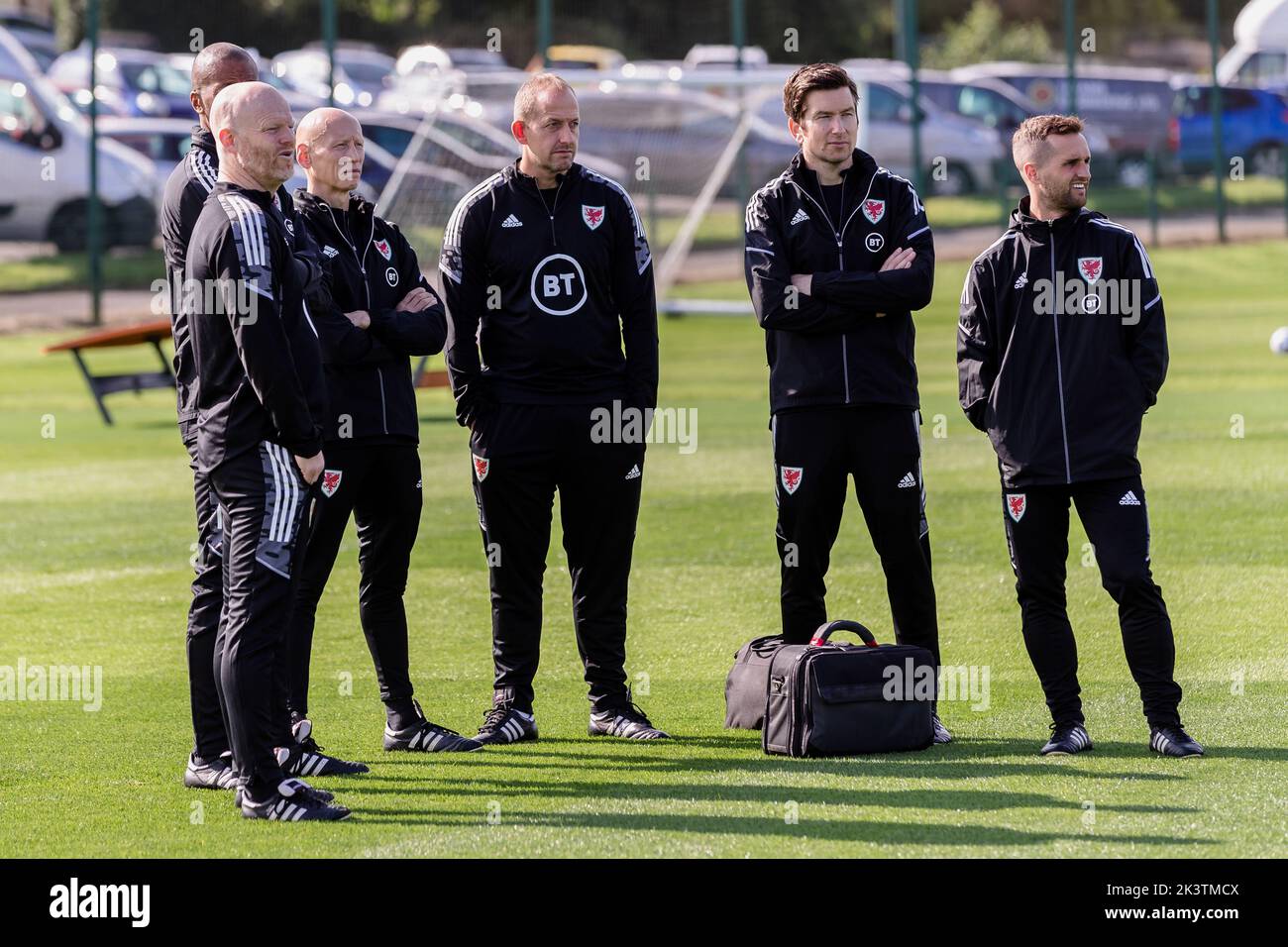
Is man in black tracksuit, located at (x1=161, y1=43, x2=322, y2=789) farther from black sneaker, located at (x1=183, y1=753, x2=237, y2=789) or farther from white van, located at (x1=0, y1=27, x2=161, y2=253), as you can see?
white van, located at (x1=0, y1=27, x2=161, y2=253)

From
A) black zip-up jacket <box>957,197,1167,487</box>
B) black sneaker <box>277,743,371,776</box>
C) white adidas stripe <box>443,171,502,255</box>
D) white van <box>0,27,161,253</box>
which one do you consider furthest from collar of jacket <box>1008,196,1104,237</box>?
white van <box>0,27,161,253</box>

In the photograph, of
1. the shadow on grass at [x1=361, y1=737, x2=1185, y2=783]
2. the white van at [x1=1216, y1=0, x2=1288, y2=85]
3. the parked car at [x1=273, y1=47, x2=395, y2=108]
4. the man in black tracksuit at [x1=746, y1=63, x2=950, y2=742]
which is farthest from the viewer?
the white van at [x1=1216, y1=0, x2=1288, y2=85]

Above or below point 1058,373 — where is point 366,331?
above

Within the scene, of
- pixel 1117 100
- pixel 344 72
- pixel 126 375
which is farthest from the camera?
pixel 344 72

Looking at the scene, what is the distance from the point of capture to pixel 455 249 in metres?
6.89

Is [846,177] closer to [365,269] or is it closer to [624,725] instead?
[365,269]

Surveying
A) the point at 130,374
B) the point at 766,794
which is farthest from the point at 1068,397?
the point at 130,374

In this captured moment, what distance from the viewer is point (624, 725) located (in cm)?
688

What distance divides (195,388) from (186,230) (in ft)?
1.81

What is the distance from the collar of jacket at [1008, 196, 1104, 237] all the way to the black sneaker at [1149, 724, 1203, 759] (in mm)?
1676

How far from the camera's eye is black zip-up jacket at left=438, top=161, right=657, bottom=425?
6812 mm

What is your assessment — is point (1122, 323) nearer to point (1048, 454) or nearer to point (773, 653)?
point (1048, 454)

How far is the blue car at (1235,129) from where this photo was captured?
1193 inches
